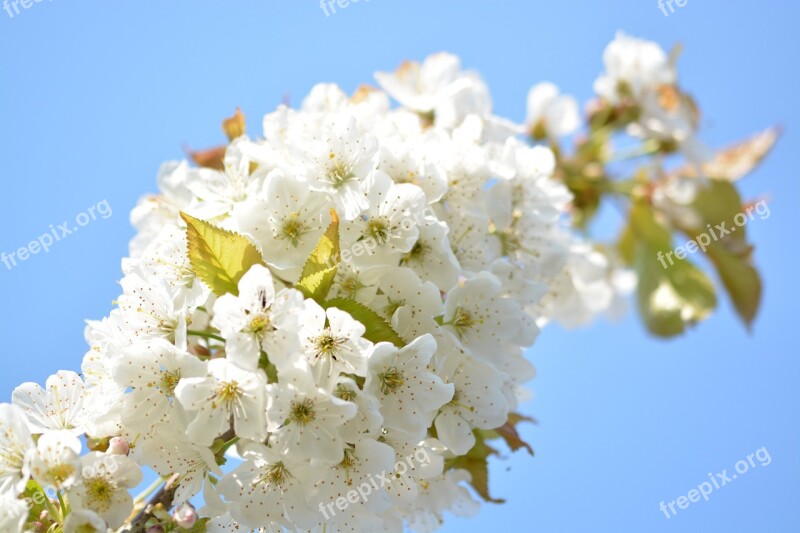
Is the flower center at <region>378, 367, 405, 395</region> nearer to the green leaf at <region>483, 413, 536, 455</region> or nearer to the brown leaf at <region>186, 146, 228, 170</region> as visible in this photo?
the green leaf at <region>483, 413, 536, 455</region>

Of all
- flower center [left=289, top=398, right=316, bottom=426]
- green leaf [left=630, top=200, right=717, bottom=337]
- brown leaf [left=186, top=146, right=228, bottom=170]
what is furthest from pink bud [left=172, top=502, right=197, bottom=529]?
green leaf [left=630, top=200, right=717, bottom=337]

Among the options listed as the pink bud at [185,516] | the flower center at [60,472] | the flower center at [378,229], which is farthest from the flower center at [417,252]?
the flower center at [60,472]

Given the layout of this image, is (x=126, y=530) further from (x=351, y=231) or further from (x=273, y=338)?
(x=351, y=231)

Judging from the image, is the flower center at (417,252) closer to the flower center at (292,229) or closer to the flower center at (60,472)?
the flower center at (292,229)

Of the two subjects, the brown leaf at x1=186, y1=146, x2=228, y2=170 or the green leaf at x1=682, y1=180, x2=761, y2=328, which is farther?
the green leaf at x1=682, y1=180, x2=761, y2=328

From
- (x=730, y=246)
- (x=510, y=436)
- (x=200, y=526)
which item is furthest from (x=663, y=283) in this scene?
(x=200, y=526)

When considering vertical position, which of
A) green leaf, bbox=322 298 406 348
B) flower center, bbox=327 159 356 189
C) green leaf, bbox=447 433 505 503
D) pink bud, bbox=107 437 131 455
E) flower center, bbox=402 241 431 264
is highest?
flower center, bbox=327 159 356 189

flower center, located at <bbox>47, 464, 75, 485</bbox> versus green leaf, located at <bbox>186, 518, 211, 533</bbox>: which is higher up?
flower center, located at <bbox>47, 464, 75, 485</bbox>

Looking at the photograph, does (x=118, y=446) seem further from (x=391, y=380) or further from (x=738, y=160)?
(x=738, y=160)
